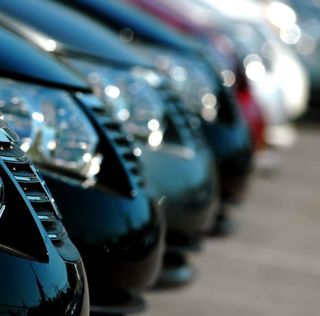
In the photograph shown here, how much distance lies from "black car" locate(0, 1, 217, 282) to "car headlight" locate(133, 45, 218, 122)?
2.92 ft

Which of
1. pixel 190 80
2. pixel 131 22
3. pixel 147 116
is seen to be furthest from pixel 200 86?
pixel 147 116

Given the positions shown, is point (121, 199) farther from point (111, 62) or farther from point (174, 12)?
point (174, 12)

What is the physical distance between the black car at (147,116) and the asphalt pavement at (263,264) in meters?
0.26

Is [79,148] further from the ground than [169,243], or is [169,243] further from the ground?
[79,148]

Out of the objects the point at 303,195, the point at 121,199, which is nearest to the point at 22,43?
the point at 121,199

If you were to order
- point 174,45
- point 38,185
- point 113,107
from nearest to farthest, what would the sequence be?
point 38,185 < point 113,107 < point 174,45

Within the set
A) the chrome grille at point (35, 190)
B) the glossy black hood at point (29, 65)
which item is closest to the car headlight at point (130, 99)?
the glossy black hood at point (29, 65)

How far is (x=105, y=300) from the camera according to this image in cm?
415

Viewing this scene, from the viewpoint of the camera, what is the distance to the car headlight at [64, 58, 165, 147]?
5.50 metres

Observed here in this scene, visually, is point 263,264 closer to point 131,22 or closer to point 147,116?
point 147,116

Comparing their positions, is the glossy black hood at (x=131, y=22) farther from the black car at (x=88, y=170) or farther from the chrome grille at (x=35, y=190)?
the chrome grille at (x=35, y=190)

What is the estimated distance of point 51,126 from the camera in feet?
14.1

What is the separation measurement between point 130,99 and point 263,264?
5.55 ft

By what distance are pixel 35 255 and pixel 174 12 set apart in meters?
6.38
